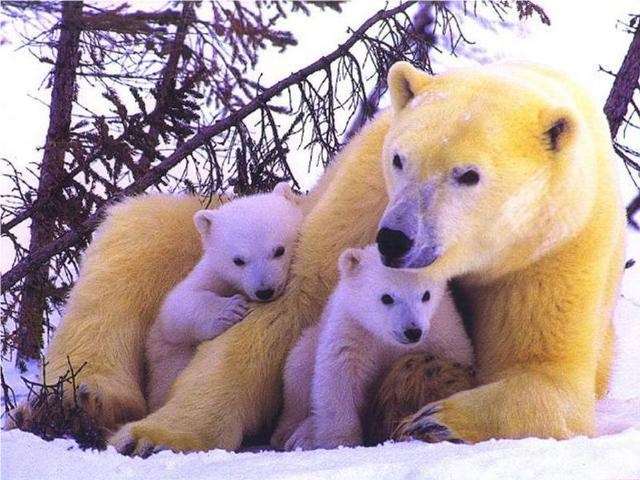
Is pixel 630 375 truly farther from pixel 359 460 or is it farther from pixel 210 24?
pixel 359 460

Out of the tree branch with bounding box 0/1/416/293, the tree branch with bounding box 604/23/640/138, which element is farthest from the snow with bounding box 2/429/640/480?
the tree branch with bounding box 604/23/640/138

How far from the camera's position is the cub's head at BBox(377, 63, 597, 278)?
9.99ft

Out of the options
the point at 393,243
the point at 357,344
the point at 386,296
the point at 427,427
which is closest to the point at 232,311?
the point at 357,344

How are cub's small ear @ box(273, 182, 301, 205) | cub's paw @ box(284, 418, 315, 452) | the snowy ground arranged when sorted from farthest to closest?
cub's small ear @ box(273, 182, 301, 205), cub's paw @ box(284, 418, 315, 452), the snowy ground

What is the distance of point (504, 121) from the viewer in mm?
3188

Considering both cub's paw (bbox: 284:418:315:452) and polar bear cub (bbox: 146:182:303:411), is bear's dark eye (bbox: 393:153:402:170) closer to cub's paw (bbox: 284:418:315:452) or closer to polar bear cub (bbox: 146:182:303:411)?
polar bear cub (bbox: 146:182:303:411)

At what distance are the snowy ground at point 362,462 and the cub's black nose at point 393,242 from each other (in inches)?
22.0

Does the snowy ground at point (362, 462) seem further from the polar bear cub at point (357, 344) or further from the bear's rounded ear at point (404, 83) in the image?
the bear's rounded ear at point (404, 83)

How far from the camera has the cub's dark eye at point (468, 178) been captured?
3059 millimetres

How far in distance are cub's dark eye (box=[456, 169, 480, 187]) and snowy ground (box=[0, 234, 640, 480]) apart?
0.75 m

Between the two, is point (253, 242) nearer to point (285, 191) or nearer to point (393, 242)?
point (285, 191)

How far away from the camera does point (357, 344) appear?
3529 mm

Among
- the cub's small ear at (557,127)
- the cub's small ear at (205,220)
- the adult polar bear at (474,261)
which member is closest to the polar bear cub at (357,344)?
the adult polar bear at (474,261)

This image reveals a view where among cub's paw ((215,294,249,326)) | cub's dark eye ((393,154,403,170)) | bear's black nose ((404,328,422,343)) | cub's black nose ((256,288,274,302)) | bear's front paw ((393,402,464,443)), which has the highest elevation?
cub's dark eye ((393,154,403,170))
